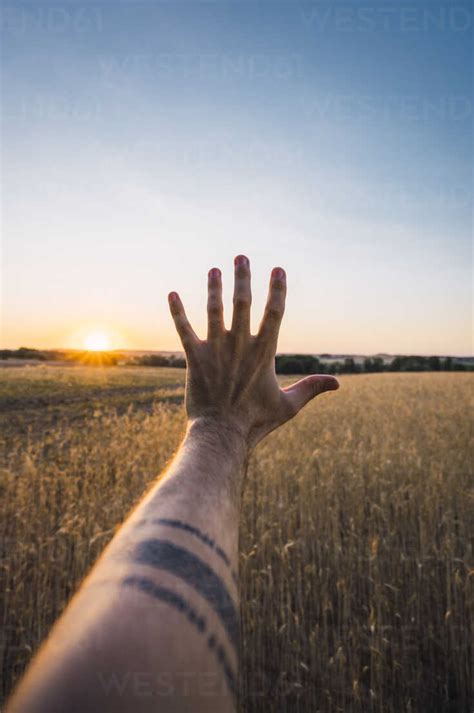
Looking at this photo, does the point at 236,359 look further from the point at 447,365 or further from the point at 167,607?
the point at 447,365

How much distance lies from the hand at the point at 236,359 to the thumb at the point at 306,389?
164mm

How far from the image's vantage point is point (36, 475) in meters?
5.48

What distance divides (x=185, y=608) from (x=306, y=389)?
44.0 inches

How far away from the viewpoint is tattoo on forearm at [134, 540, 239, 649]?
747 mm

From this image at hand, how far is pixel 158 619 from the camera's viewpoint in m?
0.64

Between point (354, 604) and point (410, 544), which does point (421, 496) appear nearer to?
point (410, 544)

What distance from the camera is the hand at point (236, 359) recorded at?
1360 mm

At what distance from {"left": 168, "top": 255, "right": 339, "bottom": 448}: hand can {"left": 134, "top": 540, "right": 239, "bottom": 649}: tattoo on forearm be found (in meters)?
0.54

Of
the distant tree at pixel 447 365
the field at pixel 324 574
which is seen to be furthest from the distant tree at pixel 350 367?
the field at pixel 324 574

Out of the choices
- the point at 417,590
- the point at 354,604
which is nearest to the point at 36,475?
the point at 354,604

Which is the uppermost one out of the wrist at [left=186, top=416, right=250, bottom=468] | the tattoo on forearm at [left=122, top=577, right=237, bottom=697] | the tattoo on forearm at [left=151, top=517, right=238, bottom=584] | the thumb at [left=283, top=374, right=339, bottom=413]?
the thumb at [left=283, top=374, right=339, bottom=413]

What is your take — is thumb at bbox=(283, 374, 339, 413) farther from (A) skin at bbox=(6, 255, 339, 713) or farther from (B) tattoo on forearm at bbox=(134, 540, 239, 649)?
(B) tattoo on forearm at bbox=(134, 540, 239, 649)

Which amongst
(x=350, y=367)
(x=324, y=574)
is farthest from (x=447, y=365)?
(x=324, y=574)

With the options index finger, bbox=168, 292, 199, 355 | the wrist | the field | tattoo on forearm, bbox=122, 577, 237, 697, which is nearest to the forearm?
tattoo on forearm, bbox=122, 577, 237, 697
